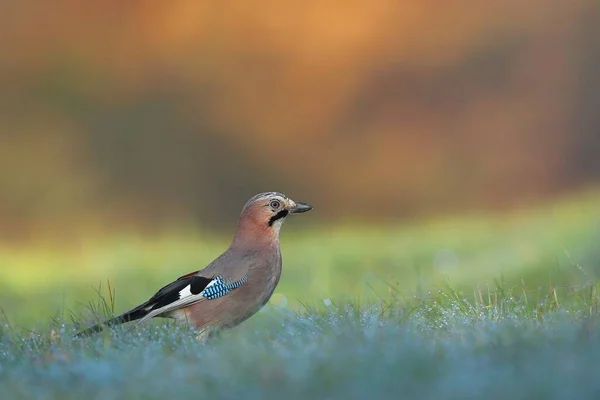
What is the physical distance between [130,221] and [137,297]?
6238 mm

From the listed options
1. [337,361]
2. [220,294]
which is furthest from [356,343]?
[220,294]

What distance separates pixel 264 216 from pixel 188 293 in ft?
2.42

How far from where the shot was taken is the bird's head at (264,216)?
7.03m

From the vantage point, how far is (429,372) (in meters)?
4.20

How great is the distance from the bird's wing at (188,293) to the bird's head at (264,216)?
405 mm

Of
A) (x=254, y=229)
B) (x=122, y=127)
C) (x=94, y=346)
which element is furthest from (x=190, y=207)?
(x=94, y=346)

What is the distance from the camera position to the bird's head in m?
7.03

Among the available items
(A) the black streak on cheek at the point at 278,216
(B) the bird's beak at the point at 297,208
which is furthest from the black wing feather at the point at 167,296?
(B) the bird's beak at the point at 297,208

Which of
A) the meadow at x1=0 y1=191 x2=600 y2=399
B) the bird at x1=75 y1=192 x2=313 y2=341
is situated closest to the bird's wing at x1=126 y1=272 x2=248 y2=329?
the bird at x1=75 y1=192 x2=313 y2=341

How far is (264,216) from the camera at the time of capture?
→ 7.09m

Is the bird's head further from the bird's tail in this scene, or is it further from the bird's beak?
the bird's tail

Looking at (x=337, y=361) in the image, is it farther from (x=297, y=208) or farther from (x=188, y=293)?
(x=297, y=208)

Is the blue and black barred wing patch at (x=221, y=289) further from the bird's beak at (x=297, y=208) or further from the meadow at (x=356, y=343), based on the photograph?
the bird's beak at (x=297, y=208)

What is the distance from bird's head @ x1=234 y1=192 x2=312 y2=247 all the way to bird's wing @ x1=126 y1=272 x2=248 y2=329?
0.41m
